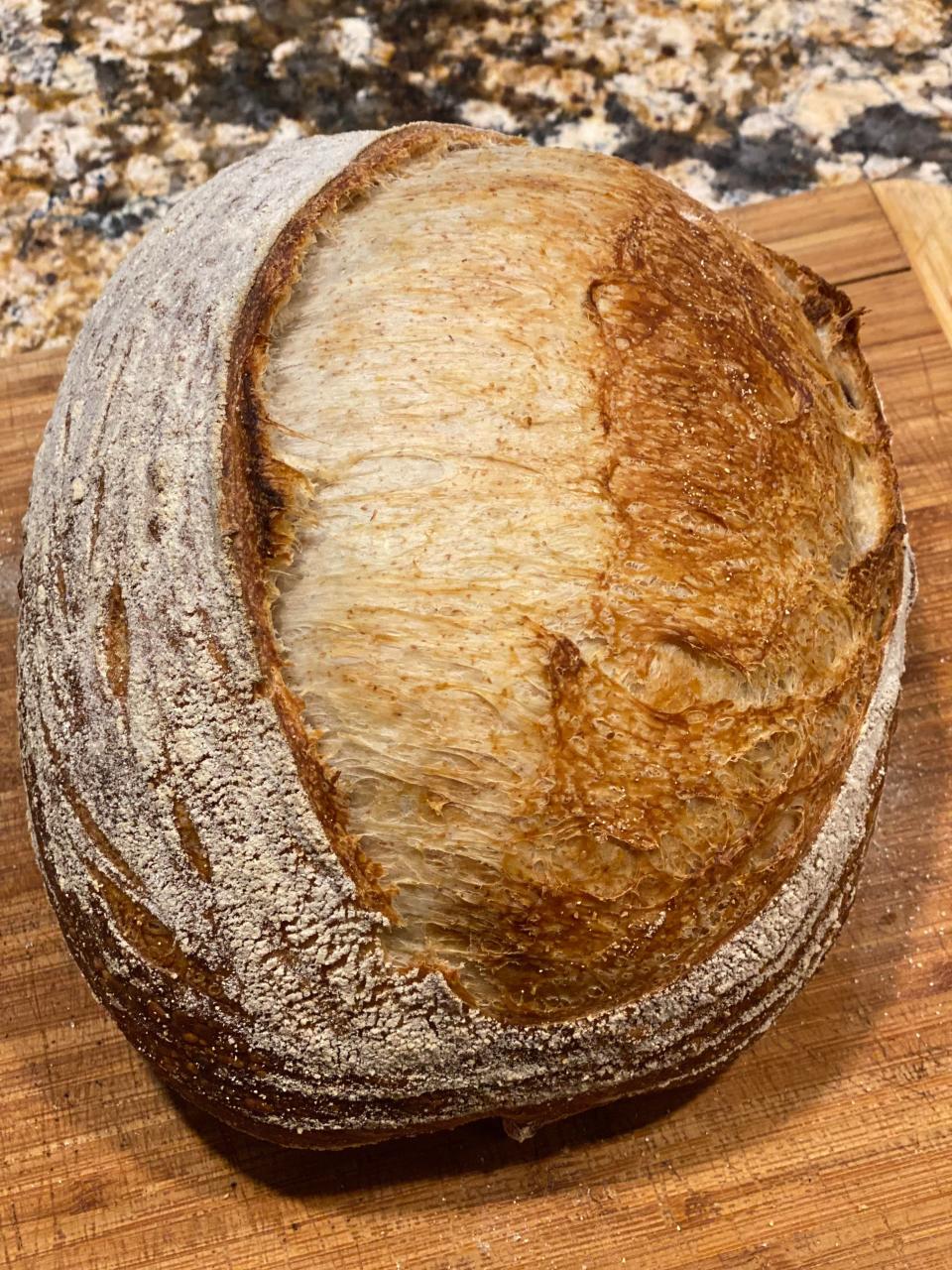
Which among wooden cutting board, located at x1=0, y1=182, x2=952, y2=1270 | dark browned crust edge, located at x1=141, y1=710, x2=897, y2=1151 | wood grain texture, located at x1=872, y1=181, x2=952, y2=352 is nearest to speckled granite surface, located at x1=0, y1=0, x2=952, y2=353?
wood grain texture, located at x1=872, y1=181, x2=952, y2=352

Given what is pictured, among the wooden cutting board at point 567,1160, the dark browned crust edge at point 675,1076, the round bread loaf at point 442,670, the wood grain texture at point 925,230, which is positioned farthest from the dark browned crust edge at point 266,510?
the wood grain texture at point 925,230

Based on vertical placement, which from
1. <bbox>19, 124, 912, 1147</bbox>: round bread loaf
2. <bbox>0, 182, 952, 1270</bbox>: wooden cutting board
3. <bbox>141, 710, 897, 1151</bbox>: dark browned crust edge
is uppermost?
<bbox>19, 124, 912, 1147</bbox>: round bread loaf

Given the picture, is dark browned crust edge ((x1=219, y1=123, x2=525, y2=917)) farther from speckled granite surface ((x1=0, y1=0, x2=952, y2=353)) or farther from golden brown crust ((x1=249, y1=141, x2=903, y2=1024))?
speckled granite surface ((x1=0, y1=0, x2=952, y2=353))

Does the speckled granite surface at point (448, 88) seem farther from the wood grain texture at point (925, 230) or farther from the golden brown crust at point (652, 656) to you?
the golden brown crust at point (652, 656)

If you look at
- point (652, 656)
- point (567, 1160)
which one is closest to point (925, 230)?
point (652, 656)

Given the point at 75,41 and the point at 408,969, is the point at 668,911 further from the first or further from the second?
the point at 75,41

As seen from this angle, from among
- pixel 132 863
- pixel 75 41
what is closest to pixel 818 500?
pixel 132 863
